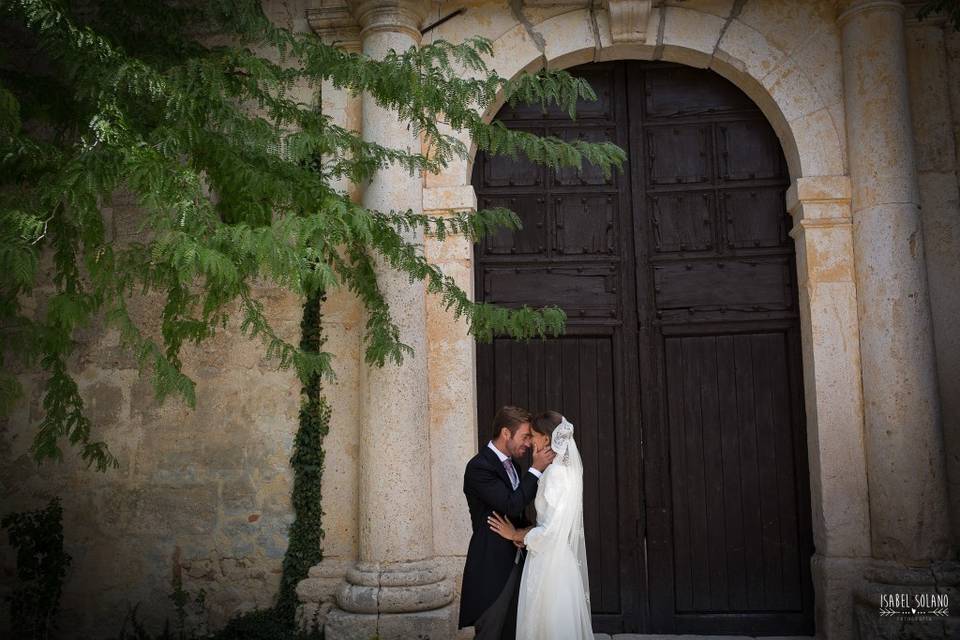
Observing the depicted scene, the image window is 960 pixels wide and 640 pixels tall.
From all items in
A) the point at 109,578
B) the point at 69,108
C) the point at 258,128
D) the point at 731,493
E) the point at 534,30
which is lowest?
the point at 109,578

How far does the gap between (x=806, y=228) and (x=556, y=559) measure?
9.48ft

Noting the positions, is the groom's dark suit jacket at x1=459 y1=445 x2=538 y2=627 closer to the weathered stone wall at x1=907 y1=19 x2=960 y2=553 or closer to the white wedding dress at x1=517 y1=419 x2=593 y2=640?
the white wedding dress at x1=517 y1=419 x2=593 y2=640

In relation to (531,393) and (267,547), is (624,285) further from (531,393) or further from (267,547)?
(267,547)

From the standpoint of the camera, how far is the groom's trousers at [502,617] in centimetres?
382

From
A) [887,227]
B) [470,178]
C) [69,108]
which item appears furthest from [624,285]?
[69,108]

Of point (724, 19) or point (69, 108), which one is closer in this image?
point (69, 108)

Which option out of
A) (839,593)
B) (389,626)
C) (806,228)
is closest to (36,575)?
(389,626)

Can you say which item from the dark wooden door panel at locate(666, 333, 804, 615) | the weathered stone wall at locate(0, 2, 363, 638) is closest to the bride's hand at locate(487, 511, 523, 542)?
the weathered stone wall at locate(0, 2, 363, 638)

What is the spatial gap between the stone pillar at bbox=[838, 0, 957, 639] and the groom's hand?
2296 millimetres

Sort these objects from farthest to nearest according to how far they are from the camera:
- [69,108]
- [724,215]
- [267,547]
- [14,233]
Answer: [724,215] → [267,547] → [69,108] → [14,233]

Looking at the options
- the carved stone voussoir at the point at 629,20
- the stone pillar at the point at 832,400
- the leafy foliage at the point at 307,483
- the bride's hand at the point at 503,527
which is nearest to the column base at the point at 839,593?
the stone pillar at the point at 832,400

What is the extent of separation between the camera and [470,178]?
5848mm

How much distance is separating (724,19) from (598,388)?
2590 millimetres

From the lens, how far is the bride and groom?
3695mm
